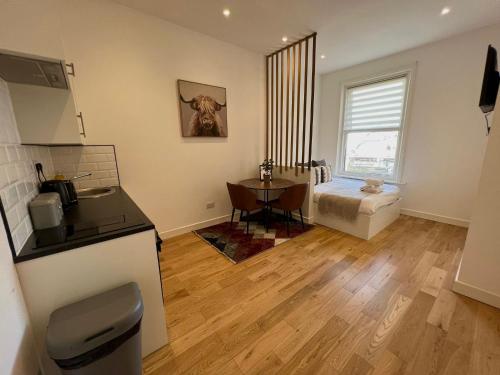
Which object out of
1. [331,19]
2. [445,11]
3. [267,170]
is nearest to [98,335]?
[267,170]

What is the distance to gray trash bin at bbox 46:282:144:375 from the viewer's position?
2.51 ft

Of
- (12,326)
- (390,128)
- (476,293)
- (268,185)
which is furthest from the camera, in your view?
(390,128)

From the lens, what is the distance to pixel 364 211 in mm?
2711

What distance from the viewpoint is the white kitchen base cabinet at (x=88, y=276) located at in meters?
0.92

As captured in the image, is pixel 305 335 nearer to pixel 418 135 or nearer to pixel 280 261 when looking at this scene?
pixel 280 261

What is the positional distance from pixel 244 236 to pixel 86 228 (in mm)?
1978

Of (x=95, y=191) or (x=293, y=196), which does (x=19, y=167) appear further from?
(x=293, y=196)

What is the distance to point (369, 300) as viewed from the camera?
1726 mm

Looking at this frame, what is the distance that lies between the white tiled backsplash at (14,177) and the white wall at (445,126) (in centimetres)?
455

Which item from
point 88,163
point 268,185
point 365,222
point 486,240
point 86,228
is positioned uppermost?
point 88,163

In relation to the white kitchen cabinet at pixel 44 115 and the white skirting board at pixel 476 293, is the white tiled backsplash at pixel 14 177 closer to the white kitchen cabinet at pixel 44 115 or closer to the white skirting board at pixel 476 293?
the white kitchen cabinet at pixel 44 115

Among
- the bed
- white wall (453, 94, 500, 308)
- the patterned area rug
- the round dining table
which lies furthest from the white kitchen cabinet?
white wall (453, 94, 500, 308)

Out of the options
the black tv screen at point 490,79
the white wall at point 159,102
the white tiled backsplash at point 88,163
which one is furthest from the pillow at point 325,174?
the white tiled backsplash at point 88,163

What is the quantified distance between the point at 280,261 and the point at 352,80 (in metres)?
3.74
